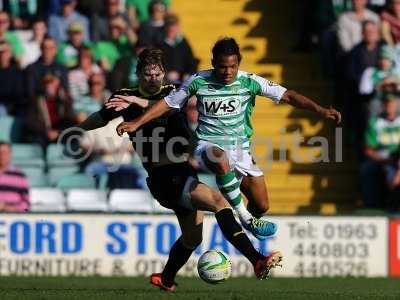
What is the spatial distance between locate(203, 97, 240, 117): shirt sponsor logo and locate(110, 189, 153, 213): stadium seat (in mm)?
5691

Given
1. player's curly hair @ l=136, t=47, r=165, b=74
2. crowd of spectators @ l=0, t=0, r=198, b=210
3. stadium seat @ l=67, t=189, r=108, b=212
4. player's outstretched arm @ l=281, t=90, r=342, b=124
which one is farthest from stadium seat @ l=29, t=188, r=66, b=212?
player's outstretched arm @ l=281, t=90, r=342, b=124

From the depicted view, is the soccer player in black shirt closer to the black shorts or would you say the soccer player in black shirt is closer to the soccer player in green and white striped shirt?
the black shorts

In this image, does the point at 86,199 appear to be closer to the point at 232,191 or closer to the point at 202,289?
the point at 202,289

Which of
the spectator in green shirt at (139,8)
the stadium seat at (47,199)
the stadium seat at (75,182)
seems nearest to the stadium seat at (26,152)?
the stadium seat at (75,182)

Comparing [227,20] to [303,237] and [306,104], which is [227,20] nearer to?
[303,237]

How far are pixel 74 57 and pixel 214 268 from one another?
796 centimetres

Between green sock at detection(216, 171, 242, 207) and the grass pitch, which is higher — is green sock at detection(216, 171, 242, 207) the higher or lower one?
the higher one

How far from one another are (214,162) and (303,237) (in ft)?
16.8

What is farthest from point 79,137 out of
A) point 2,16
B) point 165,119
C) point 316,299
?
point 316,299

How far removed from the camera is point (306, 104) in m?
11.8

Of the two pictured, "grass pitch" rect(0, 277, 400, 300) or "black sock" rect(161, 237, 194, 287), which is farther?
"black sock" rect(161, 237, 194, 287)

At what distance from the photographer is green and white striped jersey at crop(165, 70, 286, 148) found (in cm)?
1188

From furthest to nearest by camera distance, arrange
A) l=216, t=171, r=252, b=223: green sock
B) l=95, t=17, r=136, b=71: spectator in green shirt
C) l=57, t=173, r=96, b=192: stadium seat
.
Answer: l=95, t=17, r=136, b=71: spectator in green shirt, l=57, t=173, r=96, b=192: stadium seat, l=216, t=171, r=252, b=223: green sock

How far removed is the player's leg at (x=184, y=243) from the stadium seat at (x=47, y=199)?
16.4ft
